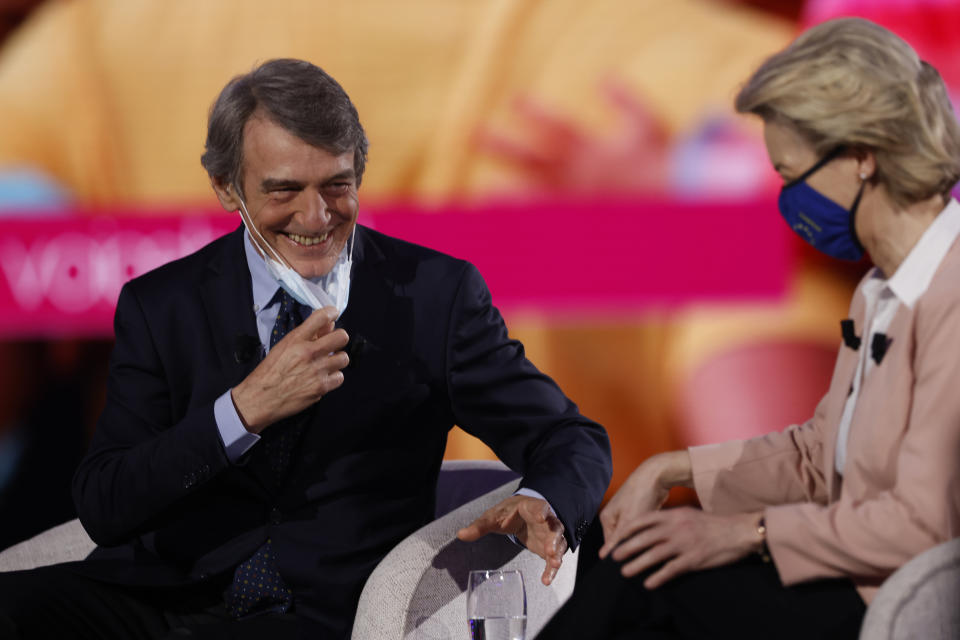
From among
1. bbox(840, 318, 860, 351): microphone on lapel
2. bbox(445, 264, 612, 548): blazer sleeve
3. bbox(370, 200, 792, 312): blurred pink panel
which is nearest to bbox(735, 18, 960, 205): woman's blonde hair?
bbox(840, 318, 860, 351): microphone on lapel

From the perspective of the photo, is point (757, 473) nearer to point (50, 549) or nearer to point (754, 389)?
point (50, 549)

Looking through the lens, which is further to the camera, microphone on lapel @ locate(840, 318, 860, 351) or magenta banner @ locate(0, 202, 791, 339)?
magenta banner @ locate(0, 202, 791, 339)

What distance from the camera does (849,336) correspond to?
5.64ft

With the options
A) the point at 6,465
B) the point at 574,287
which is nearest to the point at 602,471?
the point at 574,287

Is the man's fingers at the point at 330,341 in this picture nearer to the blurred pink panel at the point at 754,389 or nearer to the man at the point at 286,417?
the man at the point at 286,417

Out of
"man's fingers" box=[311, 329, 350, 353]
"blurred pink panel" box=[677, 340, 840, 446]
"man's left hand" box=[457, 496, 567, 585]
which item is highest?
"man's fingers" box=[311, 329, 350, 353]

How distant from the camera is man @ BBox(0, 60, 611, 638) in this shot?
1.91 meters

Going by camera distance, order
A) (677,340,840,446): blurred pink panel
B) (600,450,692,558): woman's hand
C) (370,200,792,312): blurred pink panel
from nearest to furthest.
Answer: (600,450,692,558): woman's hand, (370,200,792,312): blurred pink panel, (677,340,840,446): blurred pink panel

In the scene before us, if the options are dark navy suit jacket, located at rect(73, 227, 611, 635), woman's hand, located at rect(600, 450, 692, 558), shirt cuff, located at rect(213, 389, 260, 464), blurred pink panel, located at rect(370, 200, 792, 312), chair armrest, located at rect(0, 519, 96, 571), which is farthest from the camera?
blurred pink panel, located at rect(370, 200, 792, 312)

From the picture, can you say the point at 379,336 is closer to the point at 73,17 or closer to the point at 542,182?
the point at 542,182

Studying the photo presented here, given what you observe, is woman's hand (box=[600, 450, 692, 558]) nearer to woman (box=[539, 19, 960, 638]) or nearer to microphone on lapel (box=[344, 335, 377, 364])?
woman (box=[539, 19, 960, 638])

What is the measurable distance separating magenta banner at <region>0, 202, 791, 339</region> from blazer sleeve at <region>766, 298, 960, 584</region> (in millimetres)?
2359

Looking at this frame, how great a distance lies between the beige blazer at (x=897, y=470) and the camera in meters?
1.44

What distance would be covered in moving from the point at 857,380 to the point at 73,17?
362cm
